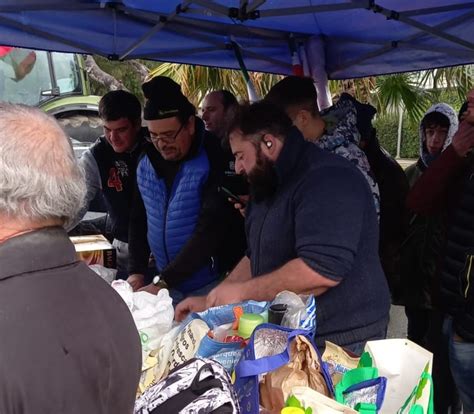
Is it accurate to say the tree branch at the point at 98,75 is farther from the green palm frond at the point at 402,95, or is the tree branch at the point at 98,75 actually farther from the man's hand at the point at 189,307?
the man's hand at the point at 189,307

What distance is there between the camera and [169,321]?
6.01ft

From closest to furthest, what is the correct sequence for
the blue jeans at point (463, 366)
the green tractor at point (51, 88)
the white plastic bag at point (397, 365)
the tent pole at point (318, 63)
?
the white plastic bag at point (397, 365) < the blue jeans at point (463, 366) < the tent pole at point (318, 63) < the green tractor at point (51, 88)

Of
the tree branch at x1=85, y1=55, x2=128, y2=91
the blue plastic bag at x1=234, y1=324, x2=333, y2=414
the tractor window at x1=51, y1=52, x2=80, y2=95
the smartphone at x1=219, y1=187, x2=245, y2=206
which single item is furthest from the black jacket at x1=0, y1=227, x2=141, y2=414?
the tree branch at x1=85, y1=55, x2=128, y2=91

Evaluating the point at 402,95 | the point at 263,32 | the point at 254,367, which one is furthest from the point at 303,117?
the point at 402,95

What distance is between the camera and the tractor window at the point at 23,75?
299 inches

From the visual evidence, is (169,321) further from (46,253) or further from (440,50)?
(440,50)

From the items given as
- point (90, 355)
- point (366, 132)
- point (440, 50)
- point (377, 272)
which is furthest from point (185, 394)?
point (440, 50)

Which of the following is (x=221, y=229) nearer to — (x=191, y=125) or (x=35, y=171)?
(x=191, y=125)

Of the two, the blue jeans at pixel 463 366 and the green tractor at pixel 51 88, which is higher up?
the green tractor at pixel 51 88

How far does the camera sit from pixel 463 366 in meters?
2.43

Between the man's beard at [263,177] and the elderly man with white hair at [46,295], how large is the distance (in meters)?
0.99

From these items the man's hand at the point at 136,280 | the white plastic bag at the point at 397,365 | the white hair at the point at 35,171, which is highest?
the white hair at the point at 35,171

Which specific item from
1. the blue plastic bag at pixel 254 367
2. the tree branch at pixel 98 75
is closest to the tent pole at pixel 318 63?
the blue plastic bag at pixel 254 367

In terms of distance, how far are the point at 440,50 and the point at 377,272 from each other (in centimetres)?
221
